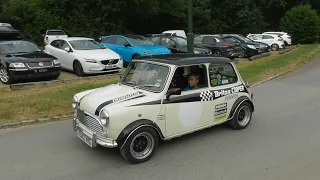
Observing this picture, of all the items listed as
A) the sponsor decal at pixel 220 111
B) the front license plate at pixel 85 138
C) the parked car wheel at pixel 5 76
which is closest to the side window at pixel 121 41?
the parked car wheel at pixel 5 76

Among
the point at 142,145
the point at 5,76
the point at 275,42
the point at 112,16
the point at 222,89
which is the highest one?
the point at 112,16

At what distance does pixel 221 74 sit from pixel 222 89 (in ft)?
0.98

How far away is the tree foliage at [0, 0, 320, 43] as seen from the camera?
1130 inches

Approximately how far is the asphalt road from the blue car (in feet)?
25.4

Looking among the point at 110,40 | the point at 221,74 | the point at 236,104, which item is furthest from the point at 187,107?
the point at 110,40

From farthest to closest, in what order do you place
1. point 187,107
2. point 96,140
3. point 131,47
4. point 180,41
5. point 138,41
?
1. point 180,41
2. point 138,41
3. point 131,47
4. point 187,107
5. point 96,140

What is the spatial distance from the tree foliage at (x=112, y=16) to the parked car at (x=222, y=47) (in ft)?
37.2

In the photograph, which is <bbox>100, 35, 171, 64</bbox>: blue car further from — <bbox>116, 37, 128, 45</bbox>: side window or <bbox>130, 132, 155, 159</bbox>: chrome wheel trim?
<bbox>130, 132, 155, 159</bbox>: chrome wheel trim

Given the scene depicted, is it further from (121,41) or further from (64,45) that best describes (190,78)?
(121,41)

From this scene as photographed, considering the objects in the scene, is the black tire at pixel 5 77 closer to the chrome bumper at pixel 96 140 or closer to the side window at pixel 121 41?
the side window at pixel 121 41

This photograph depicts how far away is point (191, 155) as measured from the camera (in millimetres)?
5223

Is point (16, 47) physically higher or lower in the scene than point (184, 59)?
lower

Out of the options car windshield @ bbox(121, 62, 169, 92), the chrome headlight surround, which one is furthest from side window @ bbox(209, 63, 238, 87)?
the chrome headlight surround

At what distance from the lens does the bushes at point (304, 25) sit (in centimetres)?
3222
